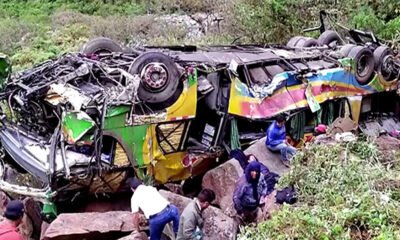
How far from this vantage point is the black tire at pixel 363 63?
10289 millimetres

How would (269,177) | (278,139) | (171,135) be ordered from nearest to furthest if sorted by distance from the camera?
(269,177)
(171,135)
(278,139)

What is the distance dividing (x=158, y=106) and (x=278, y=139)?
194 centimetres

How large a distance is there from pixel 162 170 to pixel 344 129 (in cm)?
288

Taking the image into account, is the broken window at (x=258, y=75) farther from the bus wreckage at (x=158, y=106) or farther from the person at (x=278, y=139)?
the person at (x=278, y=139)

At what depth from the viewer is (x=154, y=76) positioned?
8117mm

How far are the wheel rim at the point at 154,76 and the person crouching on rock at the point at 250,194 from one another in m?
1.69

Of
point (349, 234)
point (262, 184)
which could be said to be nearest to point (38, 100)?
point (262, 184)

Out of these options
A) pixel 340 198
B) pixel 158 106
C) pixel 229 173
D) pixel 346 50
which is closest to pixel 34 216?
pixel 158 106

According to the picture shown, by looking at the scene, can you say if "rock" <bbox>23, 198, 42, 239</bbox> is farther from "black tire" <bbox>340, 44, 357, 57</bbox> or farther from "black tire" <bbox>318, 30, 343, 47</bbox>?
"black tire" <bbox>318, 30, 343, 47</bbox>

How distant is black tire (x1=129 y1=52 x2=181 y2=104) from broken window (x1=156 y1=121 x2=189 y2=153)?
397mm

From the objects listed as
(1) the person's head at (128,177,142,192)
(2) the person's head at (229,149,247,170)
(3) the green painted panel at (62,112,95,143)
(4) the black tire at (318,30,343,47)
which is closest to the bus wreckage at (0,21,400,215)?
(3) the green painted panel at (62,112,95,143)

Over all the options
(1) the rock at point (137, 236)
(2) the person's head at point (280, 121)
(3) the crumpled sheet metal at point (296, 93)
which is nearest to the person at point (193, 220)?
(1) the rock at point (137, 236)

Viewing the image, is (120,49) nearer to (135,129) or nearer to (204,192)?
(135,129)

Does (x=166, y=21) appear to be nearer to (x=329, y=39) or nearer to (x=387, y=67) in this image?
(x=329, y=39)
